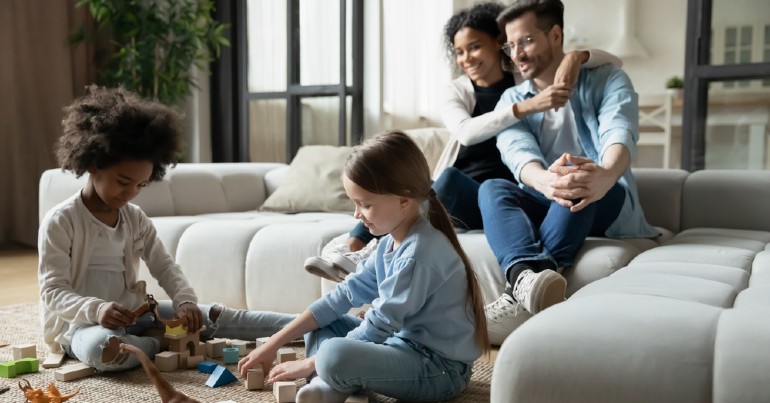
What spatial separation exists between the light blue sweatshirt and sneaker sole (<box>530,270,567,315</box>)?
19 centimetres

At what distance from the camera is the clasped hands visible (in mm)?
1874

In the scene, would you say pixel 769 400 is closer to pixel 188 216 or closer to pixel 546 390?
pixel 546 390

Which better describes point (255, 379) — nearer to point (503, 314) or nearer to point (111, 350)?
point (111, 350)

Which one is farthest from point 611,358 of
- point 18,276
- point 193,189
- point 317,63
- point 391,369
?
point 317,63

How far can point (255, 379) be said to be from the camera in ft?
5.35

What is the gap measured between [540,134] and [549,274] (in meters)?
0.74

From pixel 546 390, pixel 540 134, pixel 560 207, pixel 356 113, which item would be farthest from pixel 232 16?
pixel 546 390

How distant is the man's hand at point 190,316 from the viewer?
1.90 meters

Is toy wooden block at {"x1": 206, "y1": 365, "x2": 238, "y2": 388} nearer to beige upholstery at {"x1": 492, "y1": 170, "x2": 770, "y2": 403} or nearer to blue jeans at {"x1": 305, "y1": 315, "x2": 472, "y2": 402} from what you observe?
blue jeans at {"x1": 305, "y1": 315, "x2": 472, "y2": 402}

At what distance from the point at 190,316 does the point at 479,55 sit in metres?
1.19

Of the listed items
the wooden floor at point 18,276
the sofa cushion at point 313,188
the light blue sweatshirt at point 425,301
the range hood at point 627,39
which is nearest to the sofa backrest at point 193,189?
the sofa cushion at point 313,188

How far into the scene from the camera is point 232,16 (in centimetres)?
452

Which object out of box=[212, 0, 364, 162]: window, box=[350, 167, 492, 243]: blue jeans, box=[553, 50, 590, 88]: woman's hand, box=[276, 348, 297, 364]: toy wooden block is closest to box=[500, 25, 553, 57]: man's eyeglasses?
box=[553, 50, 590, 88]: woman's hand

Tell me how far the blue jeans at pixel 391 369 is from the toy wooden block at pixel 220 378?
344mm
